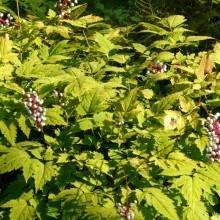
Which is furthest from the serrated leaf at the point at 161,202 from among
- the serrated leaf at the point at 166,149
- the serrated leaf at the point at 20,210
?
the serrated leaf at the point at 20,210

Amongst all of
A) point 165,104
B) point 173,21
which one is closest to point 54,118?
point 165,104

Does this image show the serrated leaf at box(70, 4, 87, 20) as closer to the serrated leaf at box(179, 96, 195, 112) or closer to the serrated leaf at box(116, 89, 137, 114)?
the serrated leaf at box(116, 89, 137, 114)

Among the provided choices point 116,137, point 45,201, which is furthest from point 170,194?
point 45,201

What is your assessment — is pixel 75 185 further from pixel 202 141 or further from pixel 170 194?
pixel 202 141

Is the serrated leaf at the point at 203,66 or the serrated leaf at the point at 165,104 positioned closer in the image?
the serrated leaf at the point at 165,104

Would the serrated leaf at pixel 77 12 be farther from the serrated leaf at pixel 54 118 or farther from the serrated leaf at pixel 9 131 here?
the serrated leaf at pixel 9 131

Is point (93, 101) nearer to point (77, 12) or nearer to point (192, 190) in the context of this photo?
point (192, 190)

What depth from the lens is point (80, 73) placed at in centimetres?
281

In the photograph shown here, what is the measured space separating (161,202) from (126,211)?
0.27m

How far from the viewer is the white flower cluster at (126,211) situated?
2.25 m

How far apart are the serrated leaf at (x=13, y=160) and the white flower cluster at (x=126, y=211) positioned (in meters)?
0.71

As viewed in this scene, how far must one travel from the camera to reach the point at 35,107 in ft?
8.39

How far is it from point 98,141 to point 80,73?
21.0 inches

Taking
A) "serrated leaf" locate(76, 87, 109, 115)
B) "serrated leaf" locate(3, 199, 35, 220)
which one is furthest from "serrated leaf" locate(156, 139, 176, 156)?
"serrated leaf" locate(3, 199, 35, 220)
